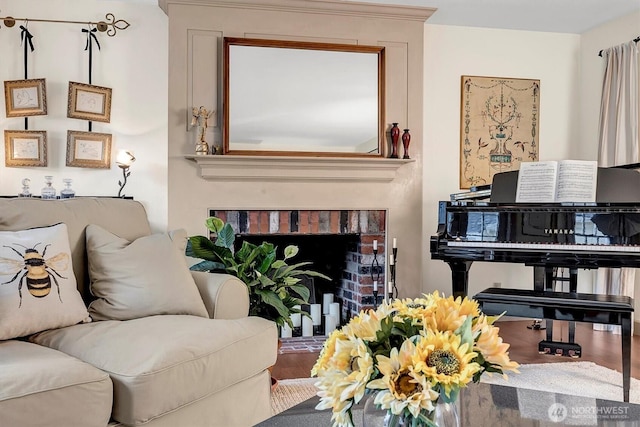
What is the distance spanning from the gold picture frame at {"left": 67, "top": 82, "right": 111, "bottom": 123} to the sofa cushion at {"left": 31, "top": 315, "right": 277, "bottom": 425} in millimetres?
2320

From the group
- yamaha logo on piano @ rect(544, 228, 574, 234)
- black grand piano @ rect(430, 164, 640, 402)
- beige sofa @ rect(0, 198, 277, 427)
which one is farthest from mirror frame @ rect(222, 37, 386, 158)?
beige sofa @ rect(0, 198, 277, 427)

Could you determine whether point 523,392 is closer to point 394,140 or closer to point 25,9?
point 394,140

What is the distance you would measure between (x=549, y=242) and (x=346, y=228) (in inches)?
59.8

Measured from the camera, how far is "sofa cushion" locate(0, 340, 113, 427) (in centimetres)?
154

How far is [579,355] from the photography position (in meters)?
3.71

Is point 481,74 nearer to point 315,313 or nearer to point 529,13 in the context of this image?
point 529,13

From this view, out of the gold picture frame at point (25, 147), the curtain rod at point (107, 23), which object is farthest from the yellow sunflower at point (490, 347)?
the curtain rod at point (107, 23)

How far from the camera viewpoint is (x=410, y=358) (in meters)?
0.99

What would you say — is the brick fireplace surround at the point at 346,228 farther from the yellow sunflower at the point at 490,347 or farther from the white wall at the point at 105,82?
the yellow sunflower at the point at 490,347

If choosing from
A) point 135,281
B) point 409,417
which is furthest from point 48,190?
point 409,417

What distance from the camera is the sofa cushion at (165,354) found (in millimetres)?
1769

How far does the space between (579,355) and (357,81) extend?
7.99 feet

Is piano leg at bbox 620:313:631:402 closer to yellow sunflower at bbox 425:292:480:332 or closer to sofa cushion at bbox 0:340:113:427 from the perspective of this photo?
yellow sunflower at bbox 425:292:480:332

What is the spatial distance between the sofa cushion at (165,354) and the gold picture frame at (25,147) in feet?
7.37
